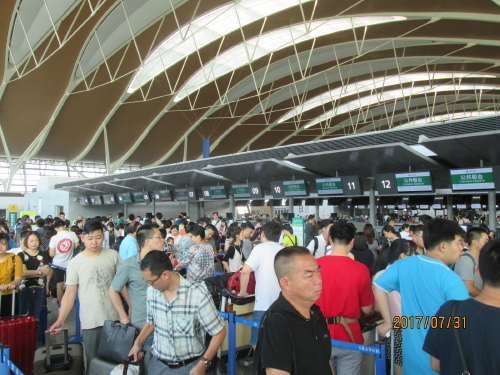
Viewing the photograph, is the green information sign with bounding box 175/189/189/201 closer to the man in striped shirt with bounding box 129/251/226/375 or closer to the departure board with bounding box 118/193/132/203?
the departure board with bounding box 118/193/132/203

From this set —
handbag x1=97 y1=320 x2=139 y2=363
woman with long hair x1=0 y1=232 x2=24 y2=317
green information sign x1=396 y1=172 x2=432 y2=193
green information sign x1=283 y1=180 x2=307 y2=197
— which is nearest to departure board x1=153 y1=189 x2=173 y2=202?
green information sign x1=283 y1=180 x2=307 y2=197

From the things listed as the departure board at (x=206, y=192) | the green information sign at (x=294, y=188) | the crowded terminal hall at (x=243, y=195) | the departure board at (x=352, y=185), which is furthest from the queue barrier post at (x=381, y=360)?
the departure board at (x=206, y=192)

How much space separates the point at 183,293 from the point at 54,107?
29134 mm

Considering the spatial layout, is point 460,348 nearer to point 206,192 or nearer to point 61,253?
point 61,253

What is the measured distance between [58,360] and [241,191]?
48.2 ft

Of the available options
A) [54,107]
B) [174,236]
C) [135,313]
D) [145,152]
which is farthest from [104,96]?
[135,313]

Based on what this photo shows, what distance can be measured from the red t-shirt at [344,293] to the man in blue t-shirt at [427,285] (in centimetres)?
36

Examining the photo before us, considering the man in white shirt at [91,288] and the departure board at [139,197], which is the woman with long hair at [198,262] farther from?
the departure board at [139,197]

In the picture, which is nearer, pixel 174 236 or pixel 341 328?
pixel 341 328

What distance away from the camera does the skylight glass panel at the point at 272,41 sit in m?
22.5

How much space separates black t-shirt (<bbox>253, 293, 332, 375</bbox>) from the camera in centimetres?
195

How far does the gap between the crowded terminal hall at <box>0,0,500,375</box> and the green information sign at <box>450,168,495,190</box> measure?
0.13 feet

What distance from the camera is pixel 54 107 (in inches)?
1102

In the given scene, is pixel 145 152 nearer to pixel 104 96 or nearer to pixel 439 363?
pixel 104 96
